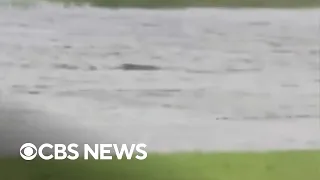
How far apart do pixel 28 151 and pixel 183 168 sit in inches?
6.6

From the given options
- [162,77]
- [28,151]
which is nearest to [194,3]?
[162,77]

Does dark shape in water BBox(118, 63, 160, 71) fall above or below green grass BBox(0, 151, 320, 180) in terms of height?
above

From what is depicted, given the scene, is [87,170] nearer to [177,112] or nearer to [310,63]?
[177,112]

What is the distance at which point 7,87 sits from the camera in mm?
556

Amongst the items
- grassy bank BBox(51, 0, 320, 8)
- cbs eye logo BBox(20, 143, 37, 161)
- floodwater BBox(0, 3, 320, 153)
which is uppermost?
grassy bank BBox(51, 0, 320, 8)

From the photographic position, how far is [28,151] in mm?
531

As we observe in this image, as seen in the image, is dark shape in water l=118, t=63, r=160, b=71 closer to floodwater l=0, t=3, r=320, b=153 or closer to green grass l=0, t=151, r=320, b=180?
floodwater l=0, t=3, r=320, b=153

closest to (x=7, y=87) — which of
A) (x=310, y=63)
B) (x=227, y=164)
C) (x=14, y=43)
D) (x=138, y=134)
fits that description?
(x=14, y=43)

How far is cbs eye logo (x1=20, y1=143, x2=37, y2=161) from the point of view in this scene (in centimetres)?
53

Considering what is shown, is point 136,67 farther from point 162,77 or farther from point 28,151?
point 28,151

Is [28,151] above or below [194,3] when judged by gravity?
below

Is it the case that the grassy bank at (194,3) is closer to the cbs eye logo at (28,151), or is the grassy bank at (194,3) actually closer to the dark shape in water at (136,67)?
the dark shape in water at (136,67)

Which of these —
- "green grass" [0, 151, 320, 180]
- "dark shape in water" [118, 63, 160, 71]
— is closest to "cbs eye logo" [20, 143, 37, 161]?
"green grass" [0, 151, 320, 180]

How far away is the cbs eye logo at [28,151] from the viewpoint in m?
0.53
